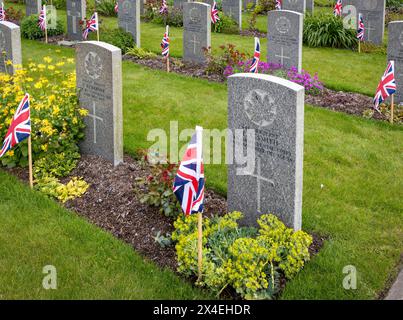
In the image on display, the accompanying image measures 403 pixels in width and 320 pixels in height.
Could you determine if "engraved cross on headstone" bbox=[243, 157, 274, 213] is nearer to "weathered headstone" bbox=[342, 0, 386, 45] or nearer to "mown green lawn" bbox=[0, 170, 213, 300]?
"mown green lawn" bbox=[0, 170, 213, 300]

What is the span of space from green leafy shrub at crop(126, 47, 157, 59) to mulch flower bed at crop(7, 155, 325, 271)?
682cm

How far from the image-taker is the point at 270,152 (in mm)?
5852

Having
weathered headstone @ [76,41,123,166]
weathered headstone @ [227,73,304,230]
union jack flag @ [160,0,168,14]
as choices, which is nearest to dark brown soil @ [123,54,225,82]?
weathered headstone @ [76,41,123,166]

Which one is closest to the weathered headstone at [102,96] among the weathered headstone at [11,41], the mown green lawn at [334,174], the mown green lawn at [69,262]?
the mown green lawn at [334,174]

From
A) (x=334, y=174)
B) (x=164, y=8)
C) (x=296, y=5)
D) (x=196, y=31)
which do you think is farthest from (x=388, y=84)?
(x=164, y=8)

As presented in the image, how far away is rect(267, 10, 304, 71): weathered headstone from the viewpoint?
39.0ft

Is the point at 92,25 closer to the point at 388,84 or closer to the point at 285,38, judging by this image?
the point at 285,38

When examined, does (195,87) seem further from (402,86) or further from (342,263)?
(342,263)

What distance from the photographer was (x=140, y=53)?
14641mm

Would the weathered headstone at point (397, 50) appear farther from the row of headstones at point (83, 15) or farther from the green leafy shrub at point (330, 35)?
the row of headstones at point (83, 15)

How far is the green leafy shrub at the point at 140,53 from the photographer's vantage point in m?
14.6

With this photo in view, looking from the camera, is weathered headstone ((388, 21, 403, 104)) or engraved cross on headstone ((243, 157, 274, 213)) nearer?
engraved cross on headstone ((243, 157, 274, 213))

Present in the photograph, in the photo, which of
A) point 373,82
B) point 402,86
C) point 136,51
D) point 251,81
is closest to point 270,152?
point 251,81

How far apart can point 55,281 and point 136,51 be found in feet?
33.4
